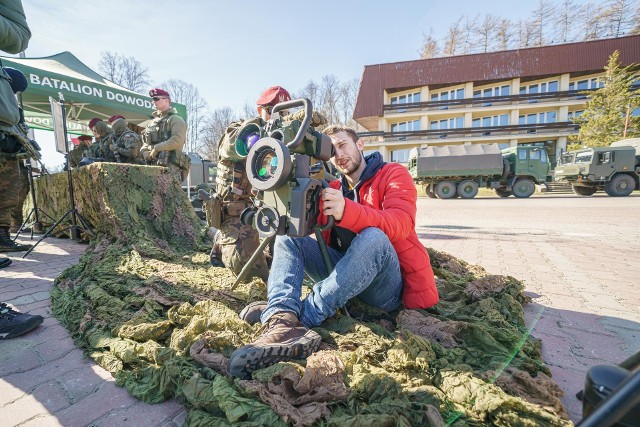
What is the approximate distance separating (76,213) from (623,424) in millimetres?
4533

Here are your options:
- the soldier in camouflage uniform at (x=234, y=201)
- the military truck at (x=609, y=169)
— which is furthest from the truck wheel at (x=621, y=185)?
the soldier in camouflage uniform at (x=234, y=201)

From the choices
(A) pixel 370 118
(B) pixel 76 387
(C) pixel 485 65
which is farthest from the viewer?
(A) pixel 370 118

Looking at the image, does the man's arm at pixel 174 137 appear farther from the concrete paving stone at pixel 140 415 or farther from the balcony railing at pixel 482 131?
the balcony railing at pixel 482 131

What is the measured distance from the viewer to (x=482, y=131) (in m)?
27.0

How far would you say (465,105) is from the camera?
27.6 metres

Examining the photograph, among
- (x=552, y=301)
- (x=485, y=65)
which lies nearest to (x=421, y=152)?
(x=552, y=301)

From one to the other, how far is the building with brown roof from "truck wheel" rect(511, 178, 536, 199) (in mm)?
12231

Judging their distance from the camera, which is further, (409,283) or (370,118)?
(370,118)

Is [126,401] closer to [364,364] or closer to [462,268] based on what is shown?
[364,364]

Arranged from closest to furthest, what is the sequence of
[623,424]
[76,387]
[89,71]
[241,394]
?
[623,424], [241,394], [76,387], [89,71]

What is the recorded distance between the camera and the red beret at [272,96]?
2537 mm

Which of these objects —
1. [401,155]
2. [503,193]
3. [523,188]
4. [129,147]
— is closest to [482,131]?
[401,155]

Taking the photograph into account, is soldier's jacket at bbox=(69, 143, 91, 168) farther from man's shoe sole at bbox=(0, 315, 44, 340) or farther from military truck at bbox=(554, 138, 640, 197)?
military truck at bbox=(554, 138, 640, 197)

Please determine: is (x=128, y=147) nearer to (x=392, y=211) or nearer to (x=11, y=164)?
(x=11, y=164)
